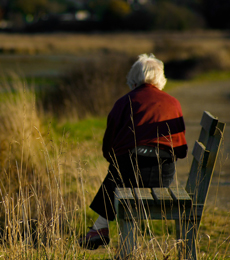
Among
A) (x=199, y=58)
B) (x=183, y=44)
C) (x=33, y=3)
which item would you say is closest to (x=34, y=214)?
(x=199, y=58)

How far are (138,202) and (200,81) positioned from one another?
17.5 meters

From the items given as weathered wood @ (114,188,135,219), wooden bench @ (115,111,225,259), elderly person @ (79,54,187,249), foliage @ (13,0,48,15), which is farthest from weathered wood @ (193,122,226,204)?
foliage @ (13,0,48,15)

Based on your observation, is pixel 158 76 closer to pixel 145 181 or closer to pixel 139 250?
pixel 145 181

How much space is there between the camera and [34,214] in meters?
3.90

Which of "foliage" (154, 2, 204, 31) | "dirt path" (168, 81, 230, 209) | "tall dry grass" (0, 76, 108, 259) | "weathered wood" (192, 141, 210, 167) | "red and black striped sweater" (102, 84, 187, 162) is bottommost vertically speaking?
"dirt path" (168, 81, 230, 209)

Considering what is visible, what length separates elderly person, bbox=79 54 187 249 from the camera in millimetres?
3119

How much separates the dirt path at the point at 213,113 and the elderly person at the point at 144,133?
271 mm

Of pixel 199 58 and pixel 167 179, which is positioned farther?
pixel 199 58

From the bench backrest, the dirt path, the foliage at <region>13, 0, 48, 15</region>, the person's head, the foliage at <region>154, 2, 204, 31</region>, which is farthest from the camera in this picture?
the foliage at <region>13, 0, 48, 15</region>

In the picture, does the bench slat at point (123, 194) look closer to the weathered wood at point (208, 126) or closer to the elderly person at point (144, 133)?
the elderly person at point (144, 133)

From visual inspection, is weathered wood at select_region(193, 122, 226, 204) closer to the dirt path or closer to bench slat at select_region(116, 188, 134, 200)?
the dirt path

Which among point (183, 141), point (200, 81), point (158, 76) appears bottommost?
point (200, 81)

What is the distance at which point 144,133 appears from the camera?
3111 mm

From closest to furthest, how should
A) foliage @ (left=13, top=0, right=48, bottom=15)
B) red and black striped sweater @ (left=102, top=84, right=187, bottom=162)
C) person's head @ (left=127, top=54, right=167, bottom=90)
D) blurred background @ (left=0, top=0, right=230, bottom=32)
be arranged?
1. red and black striped sweater @ (left=102, top=84, right=187, bottom=162)
2. person's head @ (left=127, top=54, right=167, bottom=90)
3. blurred background @ (left=0, top=0, right=230, bottom=32)
4. foliage @ (left=13, top=0, right=48, bottom=15)
